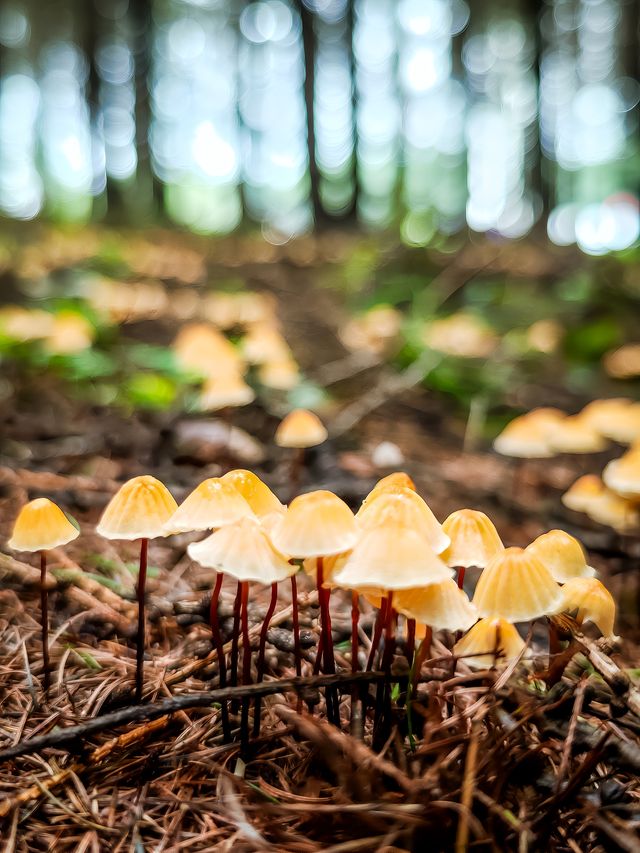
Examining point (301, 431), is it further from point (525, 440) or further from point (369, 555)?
point (369, 555)

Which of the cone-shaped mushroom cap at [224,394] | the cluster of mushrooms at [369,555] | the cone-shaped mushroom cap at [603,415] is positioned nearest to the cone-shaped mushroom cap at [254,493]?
the cluster of mushrooms at [369,555]

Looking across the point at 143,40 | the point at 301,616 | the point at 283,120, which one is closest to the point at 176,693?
the point at 301,616

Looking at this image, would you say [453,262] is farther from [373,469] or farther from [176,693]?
[176,693]

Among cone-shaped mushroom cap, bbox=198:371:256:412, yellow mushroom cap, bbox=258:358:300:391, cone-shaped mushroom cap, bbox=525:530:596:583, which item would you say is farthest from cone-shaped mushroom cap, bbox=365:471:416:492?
yellow mushroom cap, bbox=258:358:300:391

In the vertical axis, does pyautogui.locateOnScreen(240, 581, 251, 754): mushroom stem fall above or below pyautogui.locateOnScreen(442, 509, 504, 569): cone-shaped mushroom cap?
below

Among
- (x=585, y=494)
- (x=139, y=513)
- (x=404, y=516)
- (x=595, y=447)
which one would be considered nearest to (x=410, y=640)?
(x=404, y=516)

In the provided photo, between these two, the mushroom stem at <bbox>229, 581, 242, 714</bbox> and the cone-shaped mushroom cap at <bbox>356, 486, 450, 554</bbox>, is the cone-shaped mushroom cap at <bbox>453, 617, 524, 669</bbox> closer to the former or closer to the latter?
the cone-shaped mushroom cap at <bbox>356, 486, 450, 554</bbox>
